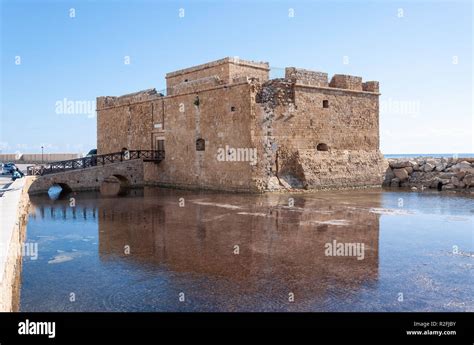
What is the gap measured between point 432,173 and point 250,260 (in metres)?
16.0

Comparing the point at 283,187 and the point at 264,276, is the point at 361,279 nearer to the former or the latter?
the point at 264,276

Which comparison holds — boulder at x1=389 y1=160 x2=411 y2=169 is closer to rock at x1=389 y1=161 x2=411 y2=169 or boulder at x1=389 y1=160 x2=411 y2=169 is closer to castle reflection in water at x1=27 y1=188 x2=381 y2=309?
rock at x1=389 y1=161 x2=411 y2=169

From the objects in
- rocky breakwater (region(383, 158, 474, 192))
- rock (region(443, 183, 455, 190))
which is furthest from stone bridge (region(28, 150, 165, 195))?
rock (region(443, 183, 455, 190))

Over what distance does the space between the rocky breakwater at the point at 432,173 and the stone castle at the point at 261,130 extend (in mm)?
912

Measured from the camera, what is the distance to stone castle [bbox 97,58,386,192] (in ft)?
54.0

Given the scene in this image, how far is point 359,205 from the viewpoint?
1307cm

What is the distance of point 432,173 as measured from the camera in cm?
2002

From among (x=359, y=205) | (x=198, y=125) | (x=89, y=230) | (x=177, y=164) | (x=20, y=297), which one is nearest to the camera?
(x=20, y=297)

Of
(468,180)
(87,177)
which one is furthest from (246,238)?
(468,180)

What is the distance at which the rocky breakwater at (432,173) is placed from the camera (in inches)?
737

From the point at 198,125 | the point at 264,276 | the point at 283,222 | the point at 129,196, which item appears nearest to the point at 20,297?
the point at 264,276

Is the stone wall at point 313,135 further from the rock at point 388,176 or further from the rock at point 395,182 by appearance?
the rock at point 395,182

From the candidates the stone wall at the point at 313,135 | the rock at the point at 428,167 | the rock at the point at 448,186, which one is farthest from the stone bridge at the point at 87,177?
the rock at the point at 448,186

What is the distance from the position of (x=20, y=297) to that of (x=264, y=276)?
10.4 ft
